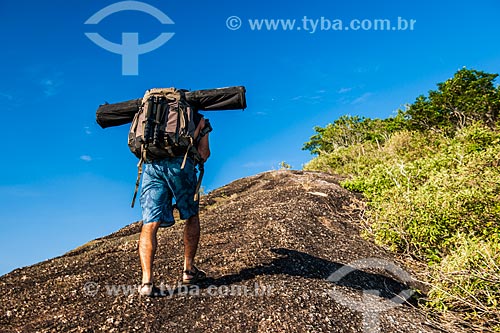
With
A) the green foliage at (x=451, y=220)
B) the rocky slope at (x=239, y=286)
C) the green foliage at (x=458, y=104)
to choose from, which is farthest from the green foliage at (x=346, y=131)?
the rocky slope at (x=239, y=286)

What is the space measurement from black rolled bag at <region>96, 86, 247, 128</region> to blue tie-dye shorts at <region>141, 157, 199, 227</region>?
695 mm

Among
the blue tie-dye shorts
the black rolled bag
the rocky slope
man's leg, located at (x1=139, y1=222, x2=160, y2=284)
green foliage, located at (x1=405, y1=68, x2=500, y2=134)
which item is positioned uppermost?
green foliage, located at (x1=405, y1=68, x2=500, y2=134)

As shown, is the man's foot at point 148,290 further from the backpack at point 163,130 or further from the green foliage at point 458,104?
the green foliage at point 458,104

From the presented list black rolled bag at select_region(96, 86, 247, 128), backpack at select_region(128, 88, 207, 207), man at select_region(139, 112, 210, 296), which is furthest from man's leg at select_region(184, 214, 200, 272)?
black rolled bag at select_region(96, 86, 247, 128)

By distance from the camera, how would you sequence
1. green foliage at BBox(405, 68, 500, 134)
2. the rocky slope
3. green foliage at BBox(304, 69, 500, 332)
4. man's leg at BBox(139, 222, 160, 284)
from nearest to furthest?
the rocky slope < man's leg at BBox(139, 222, 160, 284) < green foliage at BBox(304, 69, 500, 332) < green foliage at BBox(405, 68, 500, 134)

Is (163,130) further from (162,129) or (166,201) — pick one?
(166,201)

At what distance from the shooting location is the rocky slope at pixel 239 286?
4.11 metres

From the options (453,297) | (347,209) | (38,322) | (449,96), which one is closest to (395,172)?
(347,209)

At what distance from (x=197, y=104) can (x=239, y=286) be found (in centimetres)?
222

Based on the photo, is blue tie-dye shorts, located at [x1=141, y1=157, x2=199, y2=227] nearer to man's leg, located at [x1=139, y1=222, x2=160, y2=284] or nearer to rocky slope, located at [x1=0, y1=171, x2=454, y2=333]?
man's leg, located at [x1=139, y1=222, x2=160, y2=284]

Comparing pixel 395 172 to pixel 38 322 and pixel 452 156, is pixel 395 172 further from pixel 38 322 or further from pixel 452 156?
pixel 38 322

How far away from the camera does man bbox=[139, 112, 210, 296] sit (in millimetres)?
4293

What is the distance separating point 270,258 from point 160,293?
5.35 ft

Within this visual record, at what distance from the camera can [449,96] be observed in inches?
825
